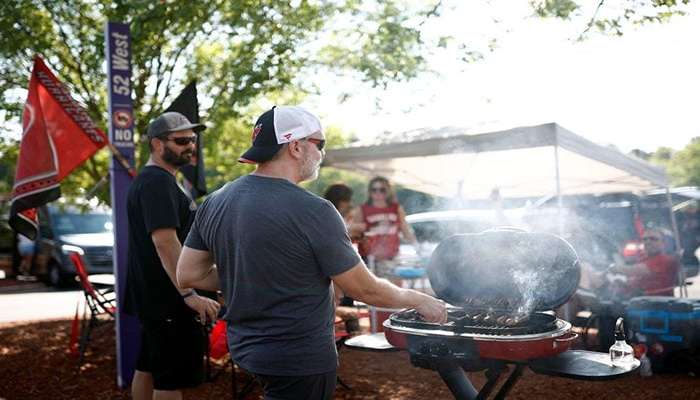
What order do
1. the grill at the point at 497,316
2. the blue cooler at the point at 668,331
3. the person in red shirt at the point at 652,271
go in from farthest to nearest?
the person in red shirt at the point at 652,271, the blue cooler at the point at 668,331, the grill at the point at 497,316

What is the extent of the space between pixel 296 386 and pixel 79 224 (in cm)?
1426

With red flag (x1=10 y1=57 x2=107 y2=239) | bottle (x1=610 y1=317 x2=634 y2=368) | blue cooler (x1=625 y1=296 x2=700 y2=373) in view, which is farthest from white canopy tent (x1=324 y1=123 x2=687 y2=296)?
red flag (x1=10 y1=57 x2=107 y2=239)

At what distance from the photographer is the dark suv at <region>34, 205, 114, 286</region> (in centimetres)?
1433

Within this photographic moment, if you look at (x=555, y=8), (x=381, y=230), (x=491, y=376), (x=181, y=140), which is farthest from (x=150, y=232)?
(x=381, y=230)

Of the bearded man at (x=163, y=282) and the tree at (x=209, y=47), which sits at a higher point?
the tree at (x=209, y=47)

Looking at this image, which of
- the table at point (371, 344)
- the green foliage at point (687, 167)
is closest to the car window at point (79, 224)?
the table at point (371, 344)

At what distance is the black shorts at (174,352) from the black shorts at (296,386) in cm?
141

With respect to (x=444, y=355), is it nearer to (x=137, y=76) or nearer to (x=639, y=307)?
(x=639, y=307)

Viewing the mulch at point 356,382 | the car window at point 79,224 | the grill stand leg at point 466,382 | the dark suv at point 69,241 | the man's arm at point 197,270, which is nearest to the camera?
the man's arm at point 197,270

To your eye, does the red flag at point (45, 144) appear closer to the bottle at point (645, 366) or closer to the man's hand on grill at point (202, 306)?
the man's hand on grill at point (202, 306)

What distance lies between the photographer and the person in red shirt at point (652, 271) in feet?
22.7

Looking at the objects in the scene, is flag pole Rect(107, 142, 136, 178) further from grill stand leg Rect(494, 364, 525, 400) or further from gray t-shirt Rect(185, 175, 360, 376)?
grill stand leg Rect(494, 364, 525, 400)

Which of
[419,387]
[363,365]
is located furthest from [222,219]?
[363,365]

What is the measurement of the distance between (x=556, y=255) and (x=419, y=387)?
8.00 ft
